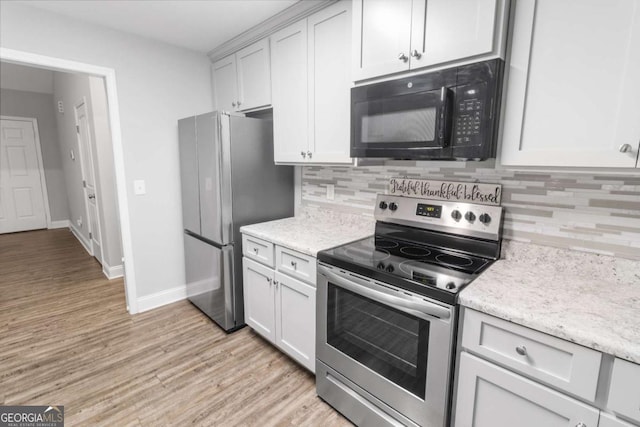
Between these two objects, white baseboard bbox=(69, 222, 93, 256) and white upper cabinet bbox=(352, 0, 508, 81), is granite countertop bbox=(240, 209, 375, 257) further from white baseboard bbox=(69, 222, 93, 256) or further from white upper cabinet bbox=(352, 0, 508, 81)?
white baseboard bbox=(69, 222, 93, 256)

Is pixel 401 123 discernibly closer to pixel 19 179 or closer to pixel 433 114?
pixel 433 114

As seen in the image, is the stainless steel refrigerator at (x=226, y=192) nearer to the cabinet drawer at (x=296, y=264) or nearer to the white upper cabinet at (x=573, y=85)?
the cabinet drawer at (x=296, y=264)

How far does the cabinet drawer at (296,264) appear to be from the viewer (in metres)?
1.81

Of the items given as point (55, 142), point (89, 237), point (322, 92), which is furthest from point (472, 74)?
point (55, 142)

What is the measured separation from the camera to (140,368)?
2.12 m

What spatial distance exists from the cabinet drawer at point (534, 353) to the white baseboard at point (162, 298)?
106 inches

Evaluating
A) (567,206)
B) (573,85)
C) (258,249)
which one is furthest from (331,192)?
(573,85)

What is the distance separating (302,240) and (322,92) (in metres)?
0.93

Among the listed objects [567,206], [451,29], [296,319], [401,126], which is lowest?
[296,319]

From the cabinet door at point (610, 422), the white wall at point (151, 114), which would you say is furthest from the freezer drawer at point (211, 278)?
the cabinet door at point (610, 422)

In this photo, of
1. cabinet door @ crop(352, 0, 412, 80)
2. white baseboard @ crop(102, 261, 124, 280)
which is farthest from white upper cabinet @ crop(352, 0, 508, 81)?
white baseboard @ crop(102, 261, 124, 280)

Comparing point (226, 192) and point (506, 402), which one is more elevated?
point (226, 192)

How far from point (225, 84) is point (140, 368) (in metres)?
2.36

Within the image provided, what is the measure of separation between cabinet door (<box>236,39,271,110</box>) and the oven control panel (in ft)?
4.06
